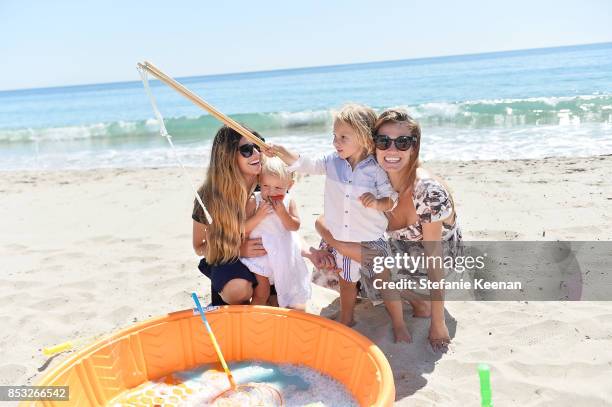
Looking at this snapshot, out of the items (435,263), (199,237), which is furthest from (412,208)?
(199,237)

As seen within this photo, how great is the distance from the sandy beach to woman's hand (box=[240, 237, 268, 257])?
0.64 metres

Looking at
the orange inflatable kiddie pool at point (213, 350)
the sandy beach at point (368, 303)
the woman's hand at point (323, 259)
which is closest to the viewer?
the orange inflatable kiddie pool at point (213, 350)

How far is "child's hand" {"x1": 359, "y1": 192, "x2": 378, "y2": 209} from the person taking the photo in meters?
2.29

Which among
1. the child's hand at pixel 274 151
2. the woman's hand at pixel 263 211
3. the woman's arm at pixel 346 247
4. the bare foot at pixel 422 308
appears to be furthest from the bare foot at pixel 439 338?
the child's hand at pixel 274 151

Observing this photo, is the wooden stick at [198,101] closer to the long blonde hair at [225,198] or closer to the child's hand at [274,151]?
the child's hand at [274,151]

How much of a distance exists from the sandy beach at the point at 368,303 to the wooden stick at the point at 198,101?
1.19 m

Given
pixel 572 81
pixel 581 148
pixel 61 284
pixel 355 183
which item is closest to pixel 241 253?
pixel 355 183

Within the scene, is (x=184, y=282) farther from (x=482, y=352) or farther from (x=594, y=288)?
(x=594, y=288)

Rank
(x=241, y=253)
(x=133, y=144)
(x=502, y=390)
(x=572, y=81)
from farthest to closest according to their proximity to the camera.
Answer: (x=572, y=81)
(x=133, y=144)
(x=241, y=253)
(x=502, y=390)

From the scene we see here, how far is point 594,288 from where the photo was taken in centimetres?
284

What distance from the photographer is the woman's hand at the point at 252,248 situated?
2.58 metres

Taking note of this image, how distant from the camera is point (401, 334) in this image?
98.8 inches

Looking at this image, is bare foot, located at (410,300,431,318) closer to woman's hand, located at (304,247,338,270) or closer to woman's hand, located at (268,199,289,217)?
woman's hand, located at (304,247,338,270)

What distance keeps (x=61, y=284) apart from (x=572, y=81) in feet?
61.8
